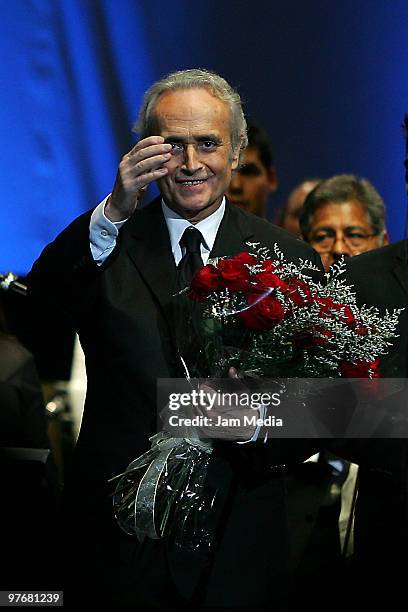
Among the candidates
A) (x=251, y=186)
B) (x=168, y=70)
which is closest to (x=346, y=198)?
(x=251, y=186)

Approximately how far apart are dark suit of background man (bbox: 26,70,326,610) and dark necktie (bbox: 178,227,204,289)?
2 centimetres

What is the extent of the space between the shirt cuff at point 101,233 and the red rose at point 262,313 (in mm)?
430

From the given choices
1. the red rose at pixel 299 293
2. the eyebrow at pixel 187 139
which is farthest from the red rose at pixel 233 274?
the eyebrow at pixel 187 139

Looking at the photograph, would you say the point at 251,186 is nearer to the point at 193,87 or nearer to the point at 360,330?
the point at 193,87

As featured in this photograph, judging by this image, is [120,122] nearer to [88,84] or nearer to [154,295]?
[88,84]

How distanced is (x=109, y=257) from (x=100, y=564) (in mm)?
745

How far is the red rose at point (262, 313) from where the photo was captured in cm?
236

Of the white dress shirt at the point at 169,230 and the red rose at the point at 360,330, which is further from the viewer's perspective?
the white dress shirt at the point at 169,230

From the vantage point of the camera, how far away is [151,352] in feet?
8.68

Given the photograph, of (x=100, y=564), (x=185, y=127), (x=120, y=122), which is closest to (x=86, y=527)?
(x=100, y=564)

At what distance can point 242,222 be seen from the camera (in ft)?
9.41

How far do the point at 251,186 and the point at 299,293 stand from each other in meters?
1.98

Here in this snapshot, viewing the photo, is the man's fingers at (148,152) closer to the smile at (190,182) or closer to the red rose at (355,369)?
the smile at (190,182)

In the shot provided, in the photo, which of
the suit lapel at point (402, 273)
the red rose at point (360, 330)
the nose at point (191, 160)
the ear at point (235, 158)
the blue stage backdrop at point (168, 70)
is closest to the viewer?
the red rose at point (360, 330)
